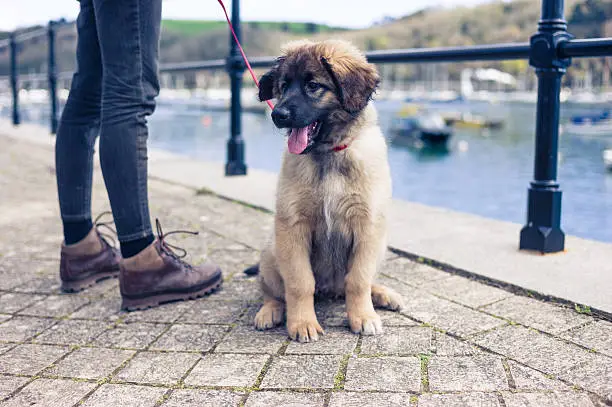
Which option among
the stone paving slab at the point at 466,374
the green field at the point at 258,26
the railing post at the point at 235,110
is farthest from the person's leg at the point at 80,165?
the green field at the point at 258,26

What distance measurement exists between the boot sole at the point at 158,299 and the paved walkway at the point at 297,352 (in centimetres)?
5

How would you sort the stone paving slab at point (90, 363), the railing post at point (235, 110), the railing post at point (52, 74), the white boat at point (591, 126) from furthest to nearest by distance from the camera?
the white boat at point (591, 126), the railing post at point (52, 74), the railing post at point (235, 110), the stone paving slab at point (90, 363)

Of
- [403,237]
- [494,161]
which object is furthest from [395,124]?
[403,237]

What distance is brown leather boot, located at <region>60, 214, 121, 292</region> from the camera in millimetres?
2834

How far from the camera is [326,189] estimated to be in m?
2.30

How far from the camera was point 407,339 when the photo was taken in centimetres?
220

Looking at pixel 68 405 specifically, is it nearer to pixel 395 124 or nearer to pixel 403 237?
pixel 403 237

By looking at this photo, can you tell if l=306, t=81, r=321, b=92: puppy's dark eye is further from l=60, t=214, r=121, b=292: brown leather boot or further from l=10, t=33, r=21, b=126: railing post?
l=10, t=33, r=21, b=126: railing post

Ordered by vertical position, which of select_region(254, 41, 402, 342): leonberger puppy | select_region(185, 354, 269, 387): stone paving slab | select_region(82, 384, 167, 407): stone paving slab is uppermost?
A: select_region(254, 41, 402, 342): leonberger puppy

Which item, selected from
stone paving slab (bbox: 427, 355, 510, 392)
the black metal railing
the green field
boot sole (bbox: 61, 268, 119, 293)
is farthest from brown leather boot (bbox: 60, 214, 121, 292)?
Result: the green field

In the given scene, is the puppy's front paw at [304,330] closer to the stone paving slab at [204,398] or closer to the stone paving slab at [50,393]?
the stone paving slab at [204,398]

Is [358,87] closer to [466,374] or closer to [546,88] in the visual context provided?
[466,374]

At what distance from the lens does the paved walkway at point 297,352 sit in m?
1.78

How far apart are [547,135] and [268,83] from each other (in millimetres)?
1499
